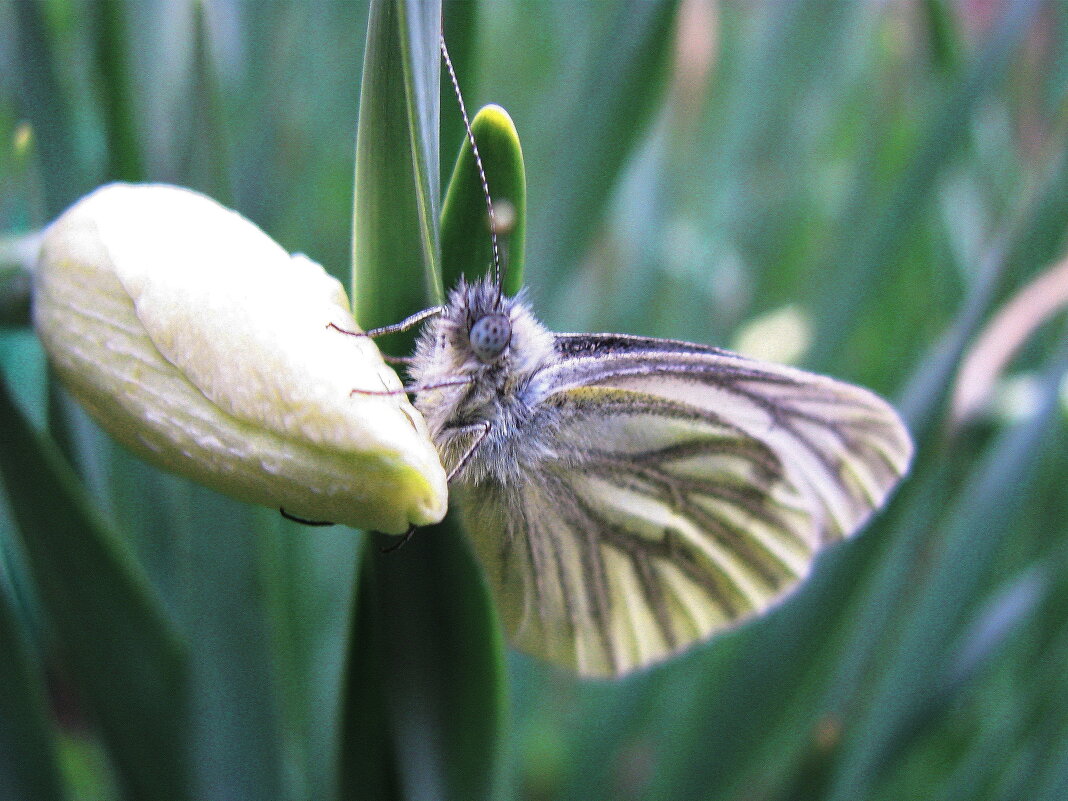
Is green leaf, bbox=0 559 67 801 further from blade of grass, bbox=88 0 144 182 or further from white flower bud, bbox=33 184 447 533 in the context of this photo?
blade of grass, bbox=88 0 144 182

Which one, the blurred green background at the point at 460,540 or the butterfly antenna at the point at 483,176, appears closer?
the butterfly antenna at the point at 483,176

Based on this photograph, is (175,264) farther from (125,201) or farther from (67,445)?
(67,445)

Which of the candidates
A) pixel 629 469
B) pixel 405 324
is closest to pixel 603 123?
A: pixel 629 469

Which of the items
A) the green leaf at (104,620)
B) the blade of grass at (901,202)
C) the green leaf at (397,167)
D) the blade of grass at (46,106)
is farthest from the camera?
the blade of grass at (901,202)

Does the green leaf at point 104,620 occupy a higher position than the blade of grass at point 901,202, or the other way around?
the blade of grass at point 901,202

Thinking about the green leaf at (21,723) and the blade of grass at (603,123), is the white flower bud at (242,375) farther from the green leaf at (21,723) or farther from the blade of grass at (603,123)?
the blade of grass at (603,123)

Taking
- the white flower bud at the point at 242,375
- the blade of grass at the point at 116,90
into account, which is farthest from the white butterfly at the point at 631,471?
the blade of grass at the point at 116,90

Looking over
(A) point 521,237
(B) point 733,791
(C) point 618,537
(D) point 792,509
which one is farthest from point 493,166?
(B) point 733,791

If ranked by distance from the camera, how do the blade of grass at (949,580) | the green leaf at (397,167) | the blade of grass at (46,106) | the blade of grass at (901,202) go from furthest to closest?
the blade of grass at (901,202), the blade of grass at (949,580), the blade of grass at (46,106), the green leaf at (397,167)
